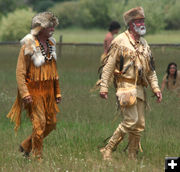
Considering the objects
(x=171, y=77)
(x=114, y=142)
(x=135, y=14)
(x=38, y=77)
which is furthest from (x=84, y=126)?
(x=171, y=77)

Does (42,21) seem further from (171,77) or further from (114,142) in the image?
(171,77)

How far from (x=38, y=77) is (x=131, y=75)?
1084 mm

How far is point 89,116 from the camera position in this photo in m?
9.91

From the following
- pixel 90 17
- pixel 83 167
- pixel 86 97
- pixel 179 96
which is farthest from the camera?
pixel 90 17

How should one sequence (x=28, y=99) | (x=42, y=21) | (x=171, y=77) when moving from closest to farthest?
(x=28, y=99), (x=42, y=21), (x=171, y=77)

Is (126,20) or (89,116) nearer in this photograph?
(126,20)

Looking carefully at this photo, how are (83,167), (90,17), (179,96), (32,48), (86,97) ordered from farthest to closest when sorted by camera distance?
(90,17) → (86,97) → (179,96) → (32,48) → (83,167)

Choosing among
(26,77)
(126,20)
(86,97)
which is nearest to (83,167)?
(26,77)

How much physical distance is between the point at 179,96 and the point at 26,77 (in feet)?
11.5

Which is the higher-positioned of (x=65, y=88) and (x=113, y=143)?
(x=65, y=88)

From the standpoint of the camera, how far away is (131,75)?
22.6 feet

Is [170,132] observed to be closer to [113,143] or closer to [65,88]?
[113,143]

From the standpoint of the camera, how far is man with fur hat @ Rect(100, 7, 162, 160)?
6883mm

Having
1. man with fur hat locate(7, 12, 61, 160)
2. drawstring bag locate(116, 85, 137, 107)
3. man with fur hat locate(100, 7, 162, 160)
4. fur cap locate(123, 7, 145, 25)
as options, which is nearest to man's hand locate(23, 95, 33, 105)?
man with fur hat locate(7, 12, 61, 160)
